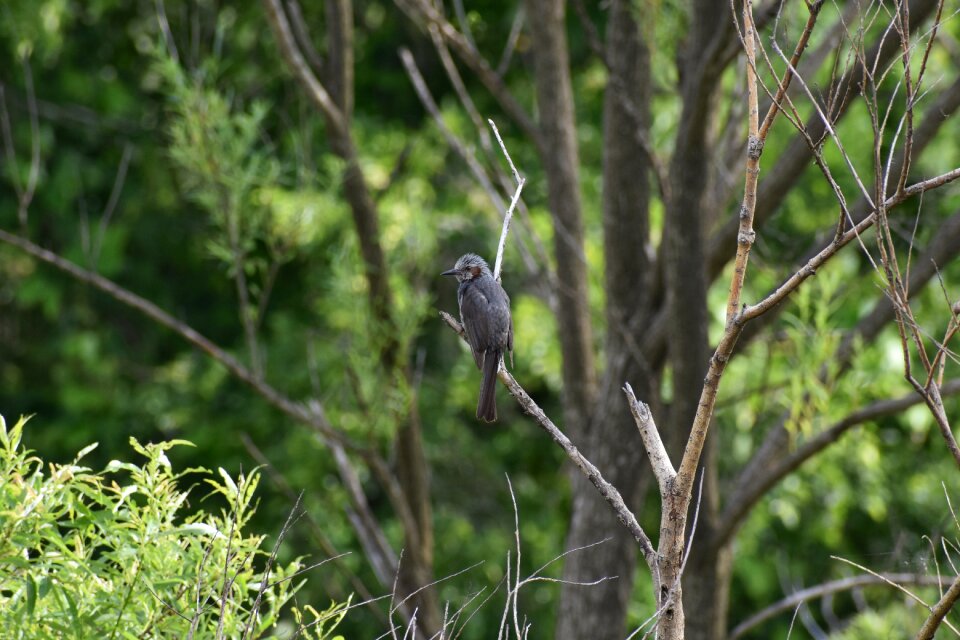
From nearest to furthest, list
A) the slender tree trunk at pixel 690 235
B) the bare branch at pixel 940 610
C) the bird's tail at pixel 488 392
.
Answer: the bare branch at pixel 940 610 → the slender tree trunk at pixel 690 235 → the bird's tail at pixel 488 392

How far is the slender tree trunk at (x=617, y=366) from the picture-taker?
16.7ft

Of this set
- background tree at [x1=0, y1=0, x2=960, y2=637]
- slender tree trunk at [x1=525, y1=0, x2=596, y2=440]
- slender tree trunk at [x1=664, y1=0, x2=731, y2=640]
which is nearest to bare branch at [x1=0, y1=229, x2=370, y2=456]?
background tree at [x1=0, y1=0, x2=960, y2=637]

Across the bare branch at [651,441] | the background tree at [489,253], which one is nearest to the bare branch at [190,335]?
the background tree at [489,253]

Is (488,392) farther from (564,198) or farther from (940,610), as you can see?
(940,610)

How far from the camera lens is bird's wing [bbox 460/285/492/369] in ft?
15.1

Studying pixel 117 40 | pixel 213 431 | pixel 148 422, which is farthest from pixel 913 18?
pixel 117 40

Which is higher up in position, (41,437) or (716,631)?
(716,631)

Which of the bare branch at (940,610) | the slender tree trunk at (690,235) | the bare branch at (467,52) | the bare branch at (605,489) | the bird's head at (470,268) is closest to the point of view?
the bare branch at (940,610)

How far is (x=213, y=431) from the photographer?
904 centimetres

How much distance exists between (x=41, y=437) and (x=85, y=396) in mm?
489

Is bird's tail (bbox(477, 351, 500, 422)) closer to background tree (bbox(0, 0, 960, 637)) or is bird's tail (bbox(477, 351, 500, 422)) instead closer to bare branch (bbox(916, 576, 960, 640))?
background tree (bbox(0, 0, 960, 637))

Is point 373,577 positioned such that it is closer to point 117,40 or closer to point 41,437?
point 41,437

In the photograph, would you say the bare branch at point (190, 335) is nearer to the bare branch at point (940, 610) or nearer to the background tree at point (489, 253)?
the background tree at point (489, 253)

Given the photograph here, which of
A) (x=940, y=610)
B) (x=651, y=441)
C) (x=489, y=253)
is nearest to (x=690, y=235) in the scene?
(x=651, y=441)
